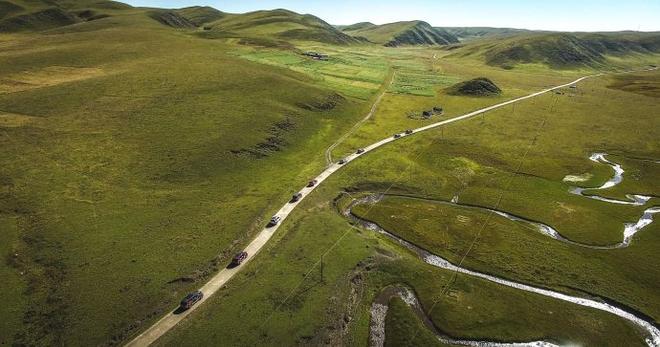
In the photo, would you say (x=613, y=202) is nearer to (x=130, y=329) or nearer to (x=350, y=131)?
(x=350, y=131)

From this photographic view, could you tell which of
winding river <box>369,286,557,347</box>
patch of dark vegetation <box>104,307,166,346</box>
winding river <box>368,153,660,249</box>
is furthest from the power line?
patch of dark vegetation <box>104,307,166,346</box>

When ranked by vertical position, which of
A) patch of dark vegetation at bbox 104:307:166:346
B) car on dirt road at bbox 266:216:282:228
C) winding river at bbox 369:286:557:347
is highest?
car on dirt road at bbox 266:216:282:228

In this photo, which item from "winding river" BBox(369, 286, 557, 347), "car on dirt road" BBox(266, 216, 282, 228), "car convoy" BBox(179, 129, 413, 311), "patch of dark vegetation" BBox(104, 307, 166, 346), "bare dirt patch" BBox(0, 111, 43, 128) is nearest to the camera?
"patch of dark vegetation" BBox(104, 307, 166, 346)

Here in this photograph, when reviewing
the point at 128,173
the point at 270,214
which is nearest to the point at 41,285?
the point at 128,173

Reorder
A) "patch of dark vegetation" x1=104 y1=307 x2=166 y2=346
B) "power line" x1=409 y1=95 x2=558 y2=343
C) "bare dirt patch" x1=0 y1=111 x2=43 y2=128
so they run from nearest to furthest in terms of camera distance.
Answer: "patch of dark vegetation" x1=104 y1=307 x2=166 y2=346 < "power line" x1=409 y1=95 x2=558 y2=343 < "bare dirt patch" x1=0 y1=111 x2=43 y2=128

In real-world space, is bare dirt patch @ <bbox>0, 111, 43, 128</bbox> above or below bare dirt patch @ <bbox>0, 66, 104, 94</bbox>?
below

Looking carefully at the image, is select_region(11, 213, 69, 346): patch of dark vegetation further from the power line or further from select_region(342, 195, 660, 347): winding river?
select_region(342, 195, 660, 347): winding river

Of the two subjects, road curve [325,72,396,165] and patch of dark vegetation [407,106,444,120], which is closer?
road curve [325,72,396,165]
